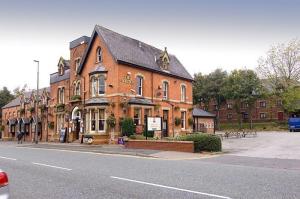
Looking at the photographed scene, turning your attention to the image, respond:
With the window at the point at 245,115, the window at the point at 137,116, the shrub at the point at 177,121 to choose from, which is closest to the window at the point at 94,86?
the window at the point at 137,116

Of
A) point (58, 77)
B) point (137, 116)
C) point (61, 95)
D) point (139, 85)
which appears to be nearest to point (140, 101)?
point (137, 116)

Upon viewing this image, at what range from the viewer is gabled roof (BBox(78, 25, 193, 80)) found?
→ 34.5 m

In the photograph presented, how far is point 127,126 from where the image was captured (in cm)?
3216

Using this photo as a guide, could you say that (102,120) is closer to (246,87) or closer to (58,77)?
(58,77)

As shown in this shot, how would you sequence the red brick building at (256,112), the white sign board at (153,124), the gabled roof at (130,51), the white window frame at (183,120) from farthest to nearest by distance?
the red brick building at (256,112) → the white window frame at (183,120) → the gabled roof at (130,51) → the white sign board at (153,124)

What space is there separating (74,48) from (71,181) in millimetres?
31876

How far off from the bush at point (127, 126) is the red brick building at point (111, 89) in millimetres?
874

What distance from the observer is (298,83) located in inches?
2586

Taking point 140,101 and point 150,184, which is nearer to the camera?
point 150,184

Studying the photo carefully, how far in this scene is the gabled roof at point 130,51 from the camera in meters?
34.5

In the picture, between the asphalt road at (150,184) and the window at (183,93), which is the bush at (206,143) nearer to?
the asphalt road at (150,184)

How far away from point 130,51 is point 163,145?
15.3m

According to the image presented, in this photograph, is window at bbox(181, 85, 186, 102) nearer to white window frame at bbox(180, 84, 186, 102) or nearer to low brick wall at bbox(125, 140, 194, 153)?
white window frame at bbox(180, 84, 186, 102)

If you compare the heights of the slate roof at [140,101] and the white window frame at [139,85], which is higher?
the white window frame at [139,85]
